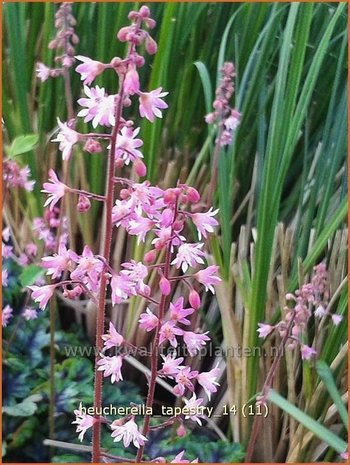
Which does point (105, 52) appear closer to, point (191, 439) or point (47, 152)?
point (47, 152)

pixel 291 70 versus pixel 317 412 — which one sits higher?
pixel 291 70

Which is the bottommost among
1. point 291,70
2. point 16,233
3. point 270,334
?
point 270,334

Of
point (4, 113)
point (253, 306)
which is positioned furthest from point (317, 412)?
point (4, 113)

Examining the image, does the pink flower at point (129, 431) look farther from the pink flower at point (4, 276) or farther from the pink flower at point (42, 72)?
the pink flower at point (42, 72)

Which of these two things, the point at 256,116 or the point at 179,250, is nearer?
the point at 179,250

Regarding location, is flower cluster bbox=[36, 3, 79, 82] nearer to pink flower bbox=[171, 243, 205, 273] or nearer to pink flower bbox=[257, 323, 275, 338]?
pink flower bbox=[171, 243, 205, 273]

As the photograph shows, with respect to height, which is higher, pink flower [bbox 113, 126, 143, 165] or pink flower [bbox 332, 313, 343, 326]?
pink flower [bbox 113, 126, 143, 165]

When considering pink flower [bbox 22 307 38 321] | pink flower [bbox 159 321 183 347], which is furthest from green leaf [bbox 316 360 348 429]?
pink flower [bbox 22 307 38 321]
